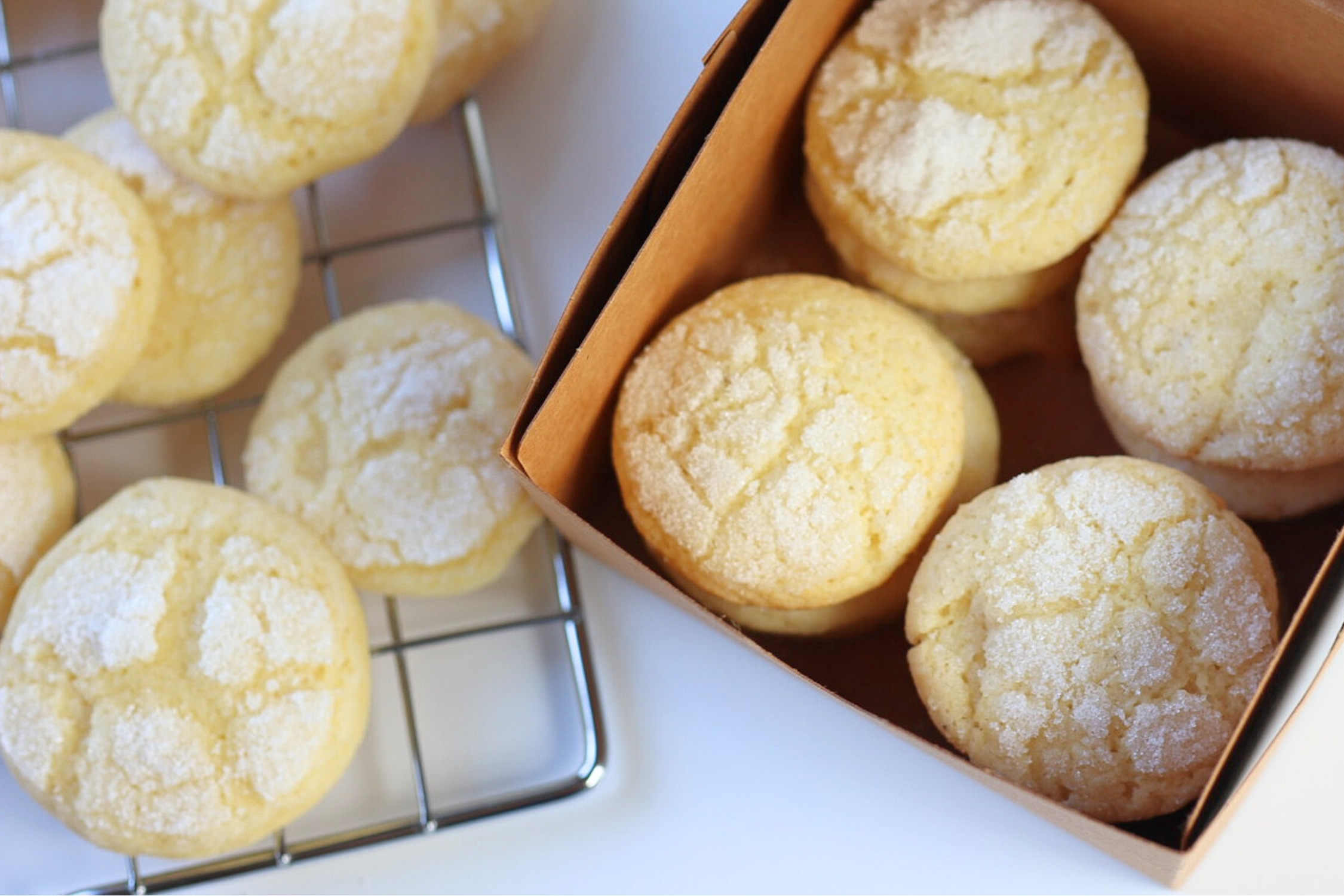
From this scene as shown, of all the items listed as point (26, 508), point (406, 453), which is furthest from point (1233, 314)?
point (26, 508)

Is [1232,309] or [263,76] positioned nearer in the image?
[1232,309]

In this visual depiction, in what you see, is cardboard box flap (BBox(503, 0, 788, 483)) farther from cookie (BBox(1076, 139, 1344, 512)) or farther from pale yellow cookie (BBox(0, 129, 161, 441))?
pale yellow cookie (BBox(0, 129, 161, 441))

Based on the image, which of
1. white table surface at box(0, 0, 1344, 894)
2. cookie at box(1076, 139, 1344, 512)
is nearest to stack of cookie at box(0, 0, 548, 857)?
white table surface at box(0, 0, 1344, 894)

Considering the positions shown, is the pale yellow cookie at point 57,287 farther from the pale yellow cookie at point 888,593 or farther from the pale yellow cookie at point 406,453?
the pale yellow cookie at point 888,593

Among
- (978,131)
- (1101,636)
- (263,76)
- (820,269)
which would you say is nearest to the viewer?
(1101,636)

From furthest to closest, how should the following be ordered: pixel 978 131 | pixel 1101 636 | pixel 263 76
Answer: pixel 263 76, pixel 978 131, pixel 1101 636

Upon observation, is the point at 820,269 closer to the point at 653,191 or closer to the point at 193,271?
the point at 653,191

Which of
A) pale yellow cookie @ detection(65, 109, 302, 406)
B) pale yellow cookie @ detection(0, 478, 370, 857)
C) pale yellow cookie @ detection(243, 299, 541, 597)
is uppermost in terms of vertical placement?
pale yellow cookie @ detection(65, 109, 302, 406)
